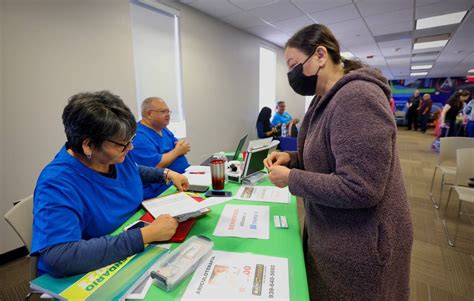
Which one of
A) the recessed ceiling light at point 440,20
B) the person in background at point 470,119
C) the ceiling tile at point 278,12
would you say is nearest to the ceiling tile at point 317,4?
the ceiling tile at point 278,12

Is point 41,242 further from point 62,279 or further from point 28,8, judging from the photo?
point 28,8

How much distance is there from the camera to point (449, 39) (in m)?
5.02

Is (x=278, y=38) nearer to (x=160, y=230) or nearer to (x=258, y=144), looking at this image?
(x=258, y=144)

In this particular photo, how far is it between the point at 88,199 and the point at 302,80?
0.95 meters

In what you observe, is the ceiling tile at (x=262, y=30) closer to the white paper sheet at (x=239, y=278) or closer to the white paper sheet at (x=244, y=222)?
the white paper sheet at (x=244, y=222)

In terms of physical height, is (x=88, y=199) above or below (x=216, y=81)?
below

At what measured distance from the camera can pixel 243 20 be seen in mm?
3896

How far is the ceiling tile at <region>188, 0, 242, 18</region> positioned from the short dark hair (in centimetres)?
287

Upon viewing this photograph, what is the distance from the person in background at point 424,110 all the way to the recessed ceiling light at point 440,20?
7.72 metres

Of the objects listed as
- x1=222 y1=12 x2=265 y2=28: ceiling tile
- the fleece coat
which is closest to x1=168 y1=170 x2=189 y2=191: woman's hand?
the fleece coat

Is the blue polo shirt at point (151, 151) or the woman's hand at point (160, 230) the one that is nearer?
the woman's hand at point (160, 230)

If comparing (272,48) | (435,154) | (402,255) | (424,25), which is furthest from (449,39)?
(402,255)

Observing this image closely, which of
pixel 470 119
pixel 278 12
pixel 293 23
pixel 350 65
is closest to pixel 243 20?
pixel 278 12

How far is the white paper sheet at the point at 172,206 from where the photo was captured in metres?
1.05
